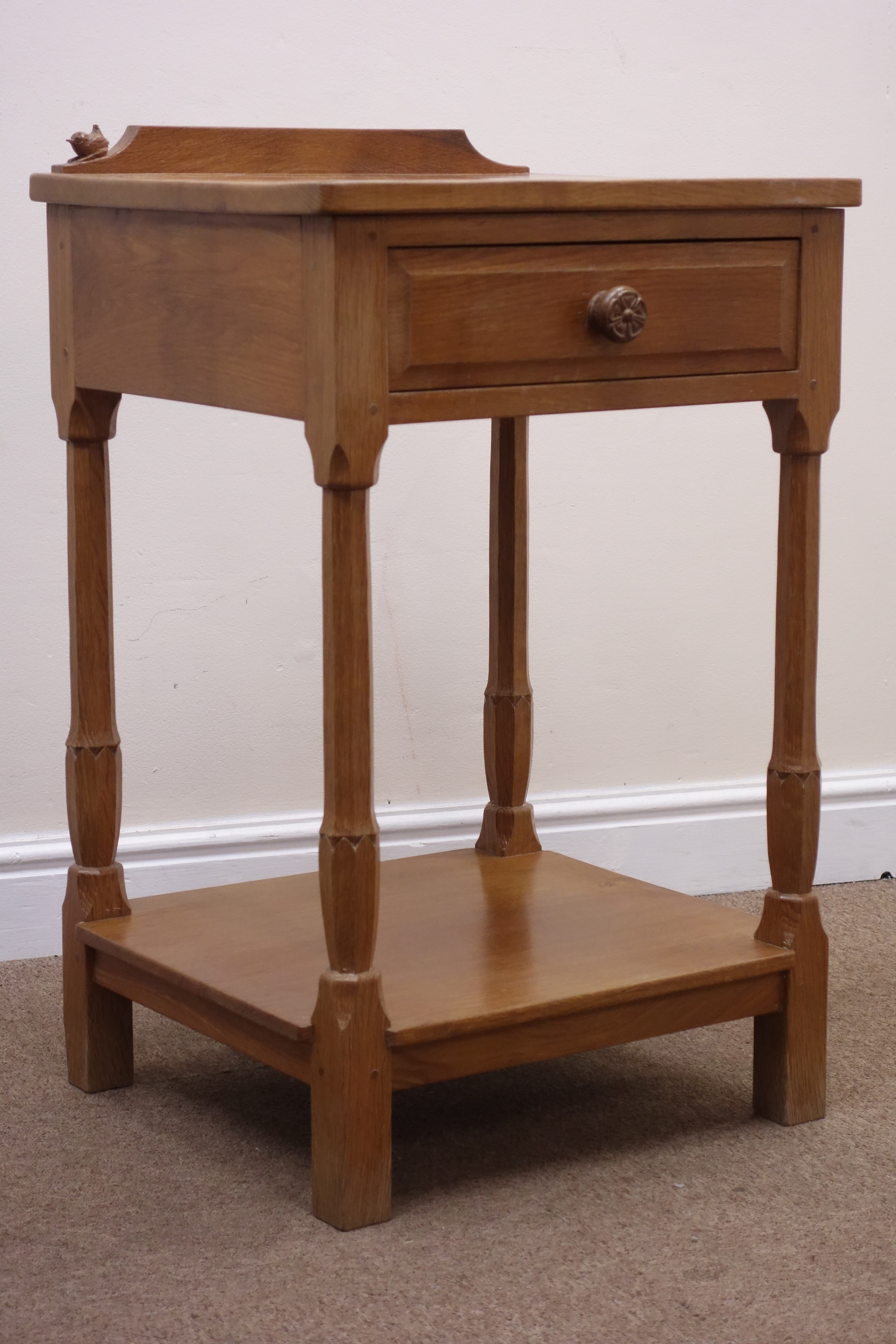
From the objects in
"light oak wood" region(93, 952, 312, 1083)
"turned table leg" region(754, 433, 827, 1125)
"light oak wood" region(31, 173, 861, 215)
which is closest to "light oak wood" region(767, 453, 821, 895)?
"turned table leg" region(754, 433, 827, 1125)

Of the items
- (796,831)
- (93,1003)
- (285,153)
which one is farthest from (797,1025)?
(285,153)

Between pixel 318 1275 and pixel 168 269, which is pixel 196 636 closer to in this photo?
pixel 168 269

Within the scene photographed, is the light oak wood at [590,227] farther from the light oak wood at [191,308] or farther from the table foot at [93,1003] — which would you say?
the table foot at [93,1003]

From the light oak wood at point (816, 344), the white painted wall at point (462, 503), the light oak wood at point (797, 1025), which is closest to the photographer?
the light oak wood at point (816, 344)

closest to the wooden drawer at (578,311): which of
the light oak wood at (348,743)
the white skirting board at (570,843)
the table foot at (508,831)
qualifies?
the light oak wood at (348,743)

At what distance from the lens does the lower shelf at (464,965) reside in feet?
4.66

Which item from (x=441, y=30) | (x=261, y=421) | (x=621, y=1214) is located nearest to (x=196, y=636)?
(x=261, y=421)

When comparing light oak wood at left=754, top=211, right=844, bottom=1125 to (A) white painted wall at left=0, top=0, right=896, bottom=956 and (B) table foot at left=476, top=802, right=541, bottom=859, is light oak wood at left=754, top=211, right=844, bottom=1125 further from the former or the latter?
(A) white painted wall at left=0, top=0, right=896, bottom=956

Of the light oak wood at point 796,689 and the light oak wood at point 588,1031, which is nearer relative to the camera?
the light oak wood at point 588,1031

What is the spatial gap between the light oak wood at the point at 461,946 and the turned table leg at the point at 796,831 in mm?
32

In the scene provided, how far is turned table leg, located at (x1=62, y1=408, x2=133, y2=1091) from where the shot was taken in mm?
1611

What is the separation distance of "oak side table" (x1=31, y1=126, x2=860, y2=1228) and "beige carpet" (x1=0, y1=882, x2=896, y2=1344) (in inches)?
2.5

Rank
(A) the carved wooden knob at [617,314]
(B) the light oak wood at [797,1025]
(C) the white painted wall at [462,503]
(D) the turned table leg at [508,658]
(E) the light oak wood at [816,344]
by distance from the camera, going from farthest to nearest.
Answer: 1. (C) the white painted wall at [462,503]
2. (D) the turned table leg at [508,658]
3. (B) the light oak wood at [797,1025]
4. (E) the light oak wood at [816,344]
5. (A) the carved wooden knob at [617,314]

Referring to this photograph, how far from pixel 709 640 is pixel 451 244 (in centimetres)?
108
